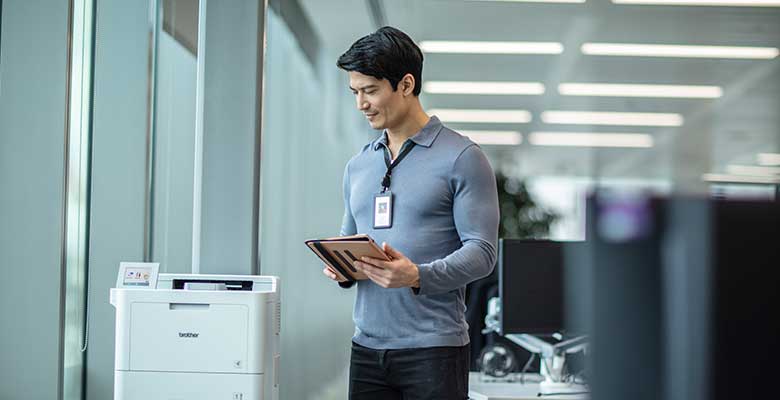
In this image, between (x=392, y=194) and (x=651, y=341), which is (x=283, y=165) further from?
(x=651, y=341)

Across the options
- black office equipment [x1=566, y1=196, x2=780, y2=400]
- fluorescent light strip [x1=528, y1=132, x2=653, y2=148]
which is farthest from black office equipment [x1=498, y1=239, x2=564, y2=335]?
fluorescent light strip [x1=528, y1=132, x2=653, y2=148]

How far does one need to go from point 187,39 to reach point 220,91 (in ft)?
1.49

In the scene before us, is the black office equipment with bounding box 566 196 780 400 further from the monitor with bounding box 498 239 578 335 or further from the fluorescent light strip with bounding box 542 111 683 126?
the fluorescent light strip with bounding box 542 111 683 126

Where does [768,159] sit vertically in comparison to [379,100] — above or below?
above

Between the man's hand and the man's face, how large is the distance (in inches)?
14.0

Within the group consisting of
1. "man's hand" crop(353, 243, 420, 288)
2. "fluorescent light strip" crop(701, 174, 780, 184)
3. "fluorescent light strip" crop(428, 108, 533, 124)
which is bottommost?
"man's hand" crop(353, 243, 420, 288)

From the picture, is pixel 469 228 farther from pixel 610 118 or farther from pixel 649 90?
pixel 610 118

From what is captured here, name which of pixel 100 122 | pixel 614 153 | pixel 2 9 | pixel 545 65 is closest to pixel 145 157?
pixel 100 122

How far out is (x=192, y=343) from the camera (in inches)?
104

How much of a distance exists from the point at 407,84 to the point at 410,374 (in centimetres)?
68

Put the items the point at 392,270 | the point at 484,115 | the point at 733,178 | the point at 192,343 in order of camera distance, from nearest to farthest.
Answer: the point at 392,270, the point at 192,343, the point at 733,178, the point at 484,115

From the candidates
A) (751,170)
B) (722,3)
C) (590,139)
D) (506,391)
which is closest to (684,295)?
(506,391)

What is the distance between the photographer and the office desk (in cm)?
257

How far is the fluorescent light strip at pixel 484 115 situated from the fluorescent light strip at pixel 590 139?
38cm
